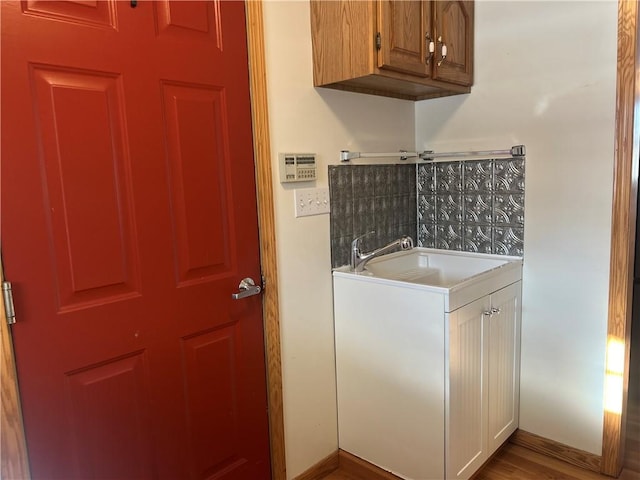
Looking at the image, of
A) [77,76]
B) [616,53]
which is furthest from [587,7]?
[77,76]

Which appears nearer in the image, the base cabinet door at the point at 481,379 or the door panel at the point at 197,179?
the door panel at the point at 197,179

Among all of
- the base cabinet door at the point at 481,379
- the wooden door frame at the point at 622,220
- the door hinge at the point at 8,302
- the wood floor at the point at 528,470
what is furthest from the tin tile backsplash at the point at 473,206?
the door hinge at the point at 8,302

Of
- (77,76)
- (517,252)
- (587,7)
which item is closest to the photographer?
(77,76)

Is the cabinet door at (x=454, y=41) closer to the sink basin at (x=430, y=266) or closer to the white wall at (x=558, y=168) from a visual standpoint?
the white wall at (x=558, y=168)

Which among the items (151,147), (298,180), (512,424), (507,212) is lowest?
(512,424)

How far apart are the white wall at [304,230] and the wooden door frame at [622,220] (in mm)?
1005

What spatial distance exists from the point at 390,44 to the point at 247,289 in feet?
3.49

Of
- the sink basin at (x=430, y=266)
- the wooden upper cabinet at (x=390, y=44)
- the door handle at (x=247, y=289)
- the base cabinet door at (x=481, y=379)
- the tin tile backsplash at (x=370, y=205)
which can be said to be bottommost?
the base cabinet door at (x=481, y=379)

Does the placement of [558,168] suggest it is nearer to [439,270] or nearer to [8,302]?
[439,270]

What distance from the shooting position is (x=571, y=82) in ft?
6.42

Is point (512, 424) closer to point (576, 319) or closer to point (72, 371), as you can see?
point (576, 319)

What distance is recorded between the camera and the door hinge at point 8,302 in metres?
1.17

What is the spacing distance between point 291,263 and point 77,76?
982 mm

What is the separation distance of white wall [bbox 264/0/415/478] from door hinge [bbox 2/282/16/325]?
902mm
